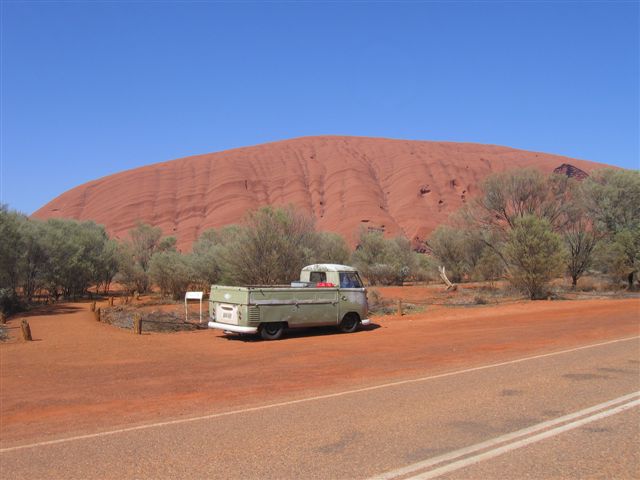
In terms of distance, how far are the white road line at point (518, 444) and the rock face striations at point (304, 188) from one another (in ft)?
206

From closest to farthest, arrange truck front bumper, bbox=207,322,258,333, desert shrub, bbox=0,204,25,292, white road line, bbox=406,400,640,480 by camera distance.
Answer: white road line, bbox=406,400,640,480, truck front bumper, bbox=207,322,258,333, desert shrub, bbox=0,204,25,292

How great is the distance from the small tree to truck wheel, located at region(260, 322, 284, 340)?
56.9 ft

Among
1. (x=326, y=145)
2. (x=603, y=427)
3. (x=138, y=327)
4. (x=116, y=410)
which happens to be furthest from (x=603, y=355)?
(x=326, y=145)

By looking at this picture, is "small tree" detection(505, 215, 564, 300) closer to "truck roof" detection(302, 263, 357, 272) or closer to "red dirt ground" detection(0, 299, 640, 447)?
"red dirt ground" detection(0, 299, 640, 447)

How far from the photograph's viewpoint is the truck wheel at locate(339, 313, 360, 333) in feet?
54.9

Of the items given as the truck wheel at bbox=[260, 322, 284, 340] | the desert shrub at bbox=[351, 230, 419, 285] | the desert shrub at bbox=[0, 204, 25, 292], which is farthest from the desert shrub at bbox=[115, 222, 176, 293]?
the truck wheel at bbox=[260, 322, 284, 340]

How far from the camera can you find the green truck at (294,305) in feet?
48.0

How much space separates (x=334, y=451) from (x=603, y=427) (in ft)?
10.1

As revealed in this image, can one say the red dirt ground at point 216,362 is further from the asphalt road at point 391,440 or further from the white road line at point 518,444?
the white road line at point 518,444

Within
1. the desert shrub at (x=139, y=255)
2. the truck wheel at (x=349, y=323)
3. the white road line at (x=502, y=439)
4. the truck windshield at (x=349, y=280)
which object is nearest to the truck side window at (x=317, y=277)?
the truck windshield at (x=349, y=280)

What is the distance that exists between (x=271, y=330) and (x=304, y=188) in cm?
7473

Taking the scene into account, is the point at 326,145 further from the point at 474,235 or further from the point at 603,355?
the point at 603,355

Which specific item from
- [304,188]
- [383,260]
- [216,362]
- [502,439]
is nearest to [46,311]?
[216,362]

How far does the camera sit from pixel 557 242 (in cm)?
2814
